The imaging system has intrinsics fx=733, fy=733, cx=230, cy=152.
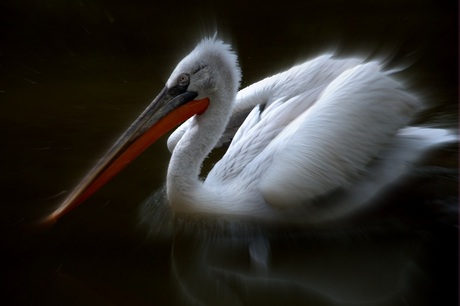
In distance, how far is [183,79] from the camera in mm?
2855

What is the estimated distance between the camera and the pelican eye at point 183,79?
2.85 metres

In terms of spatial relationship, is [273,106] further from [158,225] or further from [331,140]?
[158,225]

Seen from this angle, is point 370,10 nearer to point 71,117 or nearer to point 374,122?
point 71,117

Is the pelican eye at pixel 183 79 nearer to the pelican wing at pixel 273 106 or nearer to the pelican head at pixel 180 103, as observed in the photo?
the pelican head at pixel 180 103

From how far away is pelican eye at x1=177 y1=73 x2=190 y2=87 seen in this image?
2848 mm

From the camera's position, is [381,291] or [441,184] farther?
[441,184]

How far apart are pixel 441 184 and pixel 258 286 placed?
97 centimetres

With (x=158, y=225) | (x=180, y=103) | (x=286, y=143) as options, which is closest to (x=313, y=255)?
(x=286, y=143)

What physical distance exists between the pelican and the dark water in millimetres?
102

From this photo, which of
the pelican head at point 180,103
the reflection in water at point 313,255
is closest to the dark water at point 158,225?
the reflection in water at point 313,255

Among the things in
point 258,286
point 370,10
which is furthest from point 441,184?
point 370,10

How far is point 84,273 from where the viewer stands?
2.52 metres

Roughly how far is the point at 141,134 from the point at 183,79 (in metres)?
0.27

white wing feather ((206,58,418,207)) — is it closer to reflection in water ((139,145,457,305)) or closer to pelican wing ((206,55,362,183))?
pelican wing ((206,55,362,183))
